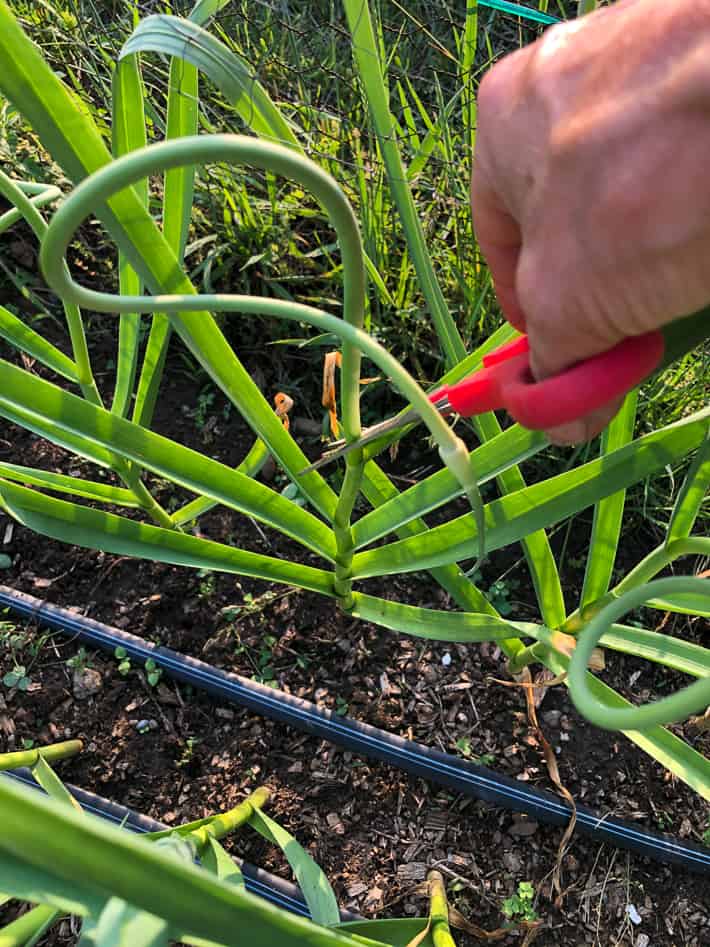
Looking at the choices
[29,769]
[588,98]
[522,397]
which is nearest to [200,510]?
[29,769]

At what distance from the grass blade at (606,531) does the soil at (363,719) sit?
29 centimetres

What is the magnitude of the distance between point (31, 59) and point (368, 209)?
53 cm

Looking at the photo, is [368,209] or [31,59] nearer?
[31,59]

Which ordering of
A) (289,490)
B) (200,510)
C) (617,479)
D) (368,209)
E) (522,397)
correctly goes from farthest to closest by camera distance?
(289,490) < (368,209) < (200,510) < (617,479) < (522,397)

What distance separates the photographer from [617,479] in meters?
0.63

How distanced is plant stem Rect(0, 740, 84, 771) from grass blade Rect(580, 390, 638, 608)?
24.6 inches

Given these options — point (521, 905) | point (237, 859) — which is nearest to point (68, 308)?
point (237, 859)

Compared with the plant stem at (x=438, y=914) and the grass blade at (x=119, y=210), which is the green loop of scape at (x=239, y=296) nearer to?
the grass blade at (x=119, y=210)

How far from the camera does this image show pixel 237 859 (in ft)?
2.85

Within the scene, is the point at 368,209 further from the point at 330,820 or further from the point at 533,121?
the point at 330,820

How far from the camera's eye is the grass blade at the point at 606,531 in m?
0.70

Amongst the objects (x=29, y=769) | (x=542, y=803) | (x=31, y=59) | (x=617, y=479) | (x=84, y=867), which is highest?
(x=31, y=59)

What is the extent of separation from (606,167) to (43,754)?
0.87 m

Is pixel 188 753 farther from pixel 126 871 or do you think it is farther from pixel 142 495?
pixel 126 871
